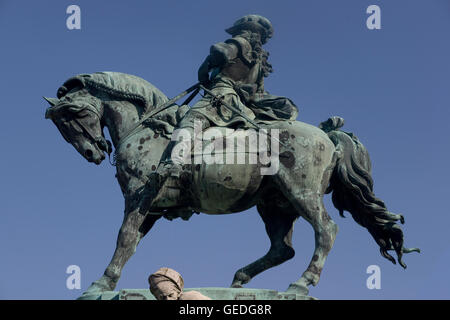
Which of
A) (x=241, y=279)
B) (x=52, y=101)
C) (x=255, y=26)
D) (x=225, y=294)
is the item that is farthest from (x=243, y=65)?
(x=225, y=294)

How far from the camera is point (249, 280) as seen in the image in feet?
37.7

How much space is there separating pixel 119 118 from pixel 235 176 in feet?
6.07

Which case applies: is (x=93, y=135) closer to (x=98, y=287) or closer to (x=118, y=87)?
(x=118, y=87)

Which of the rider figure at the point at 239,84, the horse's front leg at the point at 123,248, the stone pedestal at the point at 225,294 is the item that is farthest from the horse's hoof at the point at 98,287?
the rider figure at the point at 239,84

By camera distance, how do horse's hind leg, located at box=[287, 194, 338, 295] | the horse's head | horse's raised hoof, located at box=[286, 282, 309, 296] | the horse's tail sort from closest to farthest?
horse's raised hoof, located at box=[286, 282, 309, 296] < horse's hind leg, located at box=[287, 194, 338, 295] < the horse's tail < the horse's head

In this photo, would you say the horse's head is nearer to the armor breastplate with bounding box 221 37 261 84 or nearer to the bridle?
the bridle

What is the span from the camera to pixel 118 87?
38.8ft

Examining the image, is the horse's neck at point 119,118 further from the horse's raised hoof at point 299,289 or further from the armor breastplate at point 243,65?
the horse's raised hoof at point 299,289

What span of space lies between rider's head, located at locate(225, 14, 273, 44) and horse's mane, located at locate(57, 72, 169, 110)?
1390mm

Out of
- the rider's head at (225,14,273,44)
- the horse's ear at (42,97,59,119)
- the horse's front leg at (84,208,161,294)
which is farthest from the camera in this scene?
the rider's head at (225,14,273,44)

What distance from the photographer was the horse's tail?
1139cm

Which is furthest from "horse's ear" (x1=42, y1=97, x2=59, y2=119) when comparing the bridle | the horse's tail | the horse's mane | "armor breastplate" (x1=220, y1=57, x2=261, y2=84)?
the horse's tail

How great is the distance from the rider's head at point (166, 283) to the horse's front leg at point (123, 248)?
3783 mm
